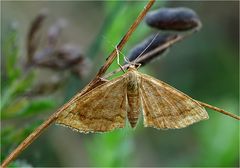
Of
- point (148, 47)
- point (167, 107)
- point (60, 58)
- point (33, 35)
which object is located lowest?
point (167, 107)

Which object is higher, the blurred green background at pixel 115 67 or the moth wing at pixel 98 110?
the blurred green background at pixel 115 67

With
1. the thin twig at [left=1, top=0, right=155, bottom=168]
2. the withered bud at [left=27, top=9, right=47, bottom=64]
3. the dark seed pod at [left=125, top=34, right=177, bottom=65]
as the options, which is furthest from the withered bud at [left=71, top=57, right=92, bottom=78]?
the thin twig at [left=1, top=0, right=155, bottom=168]

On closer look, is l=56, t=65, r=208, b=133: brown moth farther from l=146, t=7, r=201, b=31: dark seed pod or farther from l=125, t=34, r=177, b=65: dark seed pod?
l=146, t=7, r=201, b=31: dark seed pod

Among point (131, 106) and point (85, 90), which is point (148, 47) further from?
point (85, 90)

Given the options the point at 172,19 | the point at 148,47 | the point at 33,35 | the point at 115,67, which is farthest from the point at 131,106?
the point at 115,67

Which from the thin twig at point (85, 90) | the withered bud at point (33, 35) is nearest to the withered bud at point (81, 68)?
the withered bud at point (33, 35)

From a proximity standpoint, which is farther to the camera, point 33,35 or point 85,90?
point 33,35

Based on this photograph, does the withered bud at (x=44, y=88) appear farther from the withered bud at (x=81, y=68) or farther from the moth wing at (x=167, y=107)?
the moth wing at (x=167, y=107)
